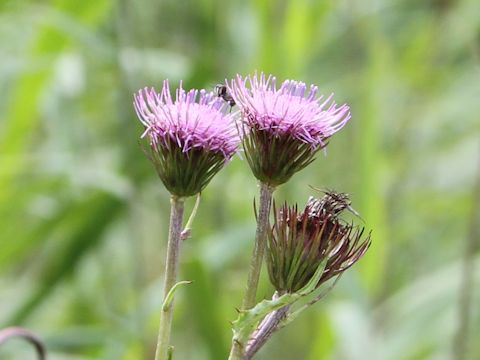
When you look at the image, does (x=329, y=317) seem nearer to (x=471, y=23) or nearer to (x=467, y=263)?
(x=467, y=263)

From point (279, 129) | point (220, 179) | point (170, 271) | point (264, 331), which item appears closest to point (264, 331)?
point (264, 331)

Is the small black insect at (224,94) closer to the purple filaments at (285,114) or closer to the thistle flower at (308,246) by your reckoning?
the purple filaments at (285,114)

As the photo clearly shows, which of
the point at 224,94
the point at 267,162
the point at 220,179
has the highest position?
the point at 220,179

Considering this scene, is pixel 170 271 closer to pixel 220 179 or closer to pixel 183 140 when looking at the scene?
pixel 183 140

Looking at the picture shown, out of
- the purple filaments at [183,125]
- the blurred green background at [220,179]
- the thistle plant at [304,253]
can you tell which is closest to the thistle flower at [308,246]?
the thistle plant at [304,253]

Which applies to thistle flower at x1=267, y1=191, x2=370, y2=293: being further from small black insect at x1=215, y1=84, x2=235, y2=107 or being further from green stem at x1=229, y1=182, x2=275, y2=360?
small black insect at x1=215, y1=84, x2=235, y2=107

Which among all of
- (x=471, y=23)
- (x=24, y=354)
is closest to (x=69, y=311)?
(x=24, y=354)
